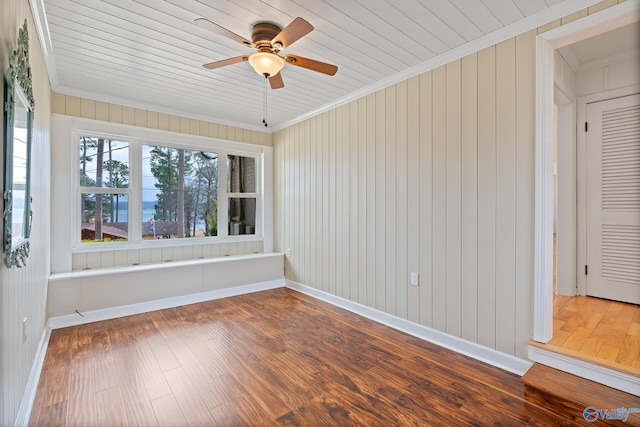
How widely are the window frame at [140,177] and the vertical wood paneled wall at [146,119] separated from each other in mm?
71

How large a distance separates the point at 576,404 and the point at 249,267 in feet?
12.0

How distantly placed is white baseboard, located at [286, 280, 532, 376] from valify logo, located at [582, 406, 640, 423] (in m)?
0.45

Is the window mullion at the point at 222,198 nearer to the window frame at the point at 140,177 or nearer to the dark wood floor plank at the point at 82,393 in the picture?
the window frame at the point at 140,177

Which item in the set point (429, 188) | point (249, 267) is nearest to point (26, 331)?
point (249, 267)

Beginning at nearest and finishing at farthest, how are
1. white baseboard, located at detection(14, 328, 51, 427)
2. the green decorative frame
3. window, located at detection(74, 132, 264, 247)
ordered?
1. the green decorative frame
2. white baseboard, located at detection(14, 328, 51, 427)
3. window, located at detection(74, 132, 264, 247)

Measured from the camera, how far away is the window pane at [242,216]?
474 centimetres

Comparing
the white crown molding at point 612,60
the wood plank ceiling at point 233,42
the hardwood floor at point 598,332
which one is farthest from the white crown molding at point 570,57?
the hardwood floor at point 598,332

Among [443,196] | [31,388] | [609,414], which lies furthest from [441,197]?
[31,388]

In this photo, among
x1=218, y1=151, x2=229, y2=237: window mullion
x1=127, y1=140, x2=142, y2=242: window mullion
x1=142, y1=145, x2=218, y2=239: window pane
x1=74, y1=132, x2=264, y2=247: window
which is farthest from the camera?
x1=218, y1=151, x2=229, y2=237: window mullion

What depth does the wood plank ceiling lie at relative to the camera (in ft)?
6.68

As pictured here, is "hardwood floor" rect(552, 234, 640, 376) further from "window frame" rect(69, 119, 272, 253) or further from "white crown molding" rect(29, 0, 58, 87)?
"white crown molding" rect(29, 0, 58, 87)

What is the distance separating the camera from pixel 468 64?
100.0 inches

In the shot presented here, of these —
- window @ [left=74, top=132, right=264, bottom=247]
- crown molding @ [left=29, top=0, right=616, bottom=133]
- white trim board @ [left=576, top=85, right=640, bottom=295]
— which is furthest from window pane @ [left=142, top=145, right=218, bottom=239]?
white trim board @ [left=576, top=85, right=640, bottom=295]

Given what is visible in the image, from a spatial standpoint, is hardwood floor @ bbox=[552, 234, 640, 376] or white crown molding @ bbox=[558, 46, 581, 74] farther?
white crown molding @ bbox=[558, 46, 581, 74]
